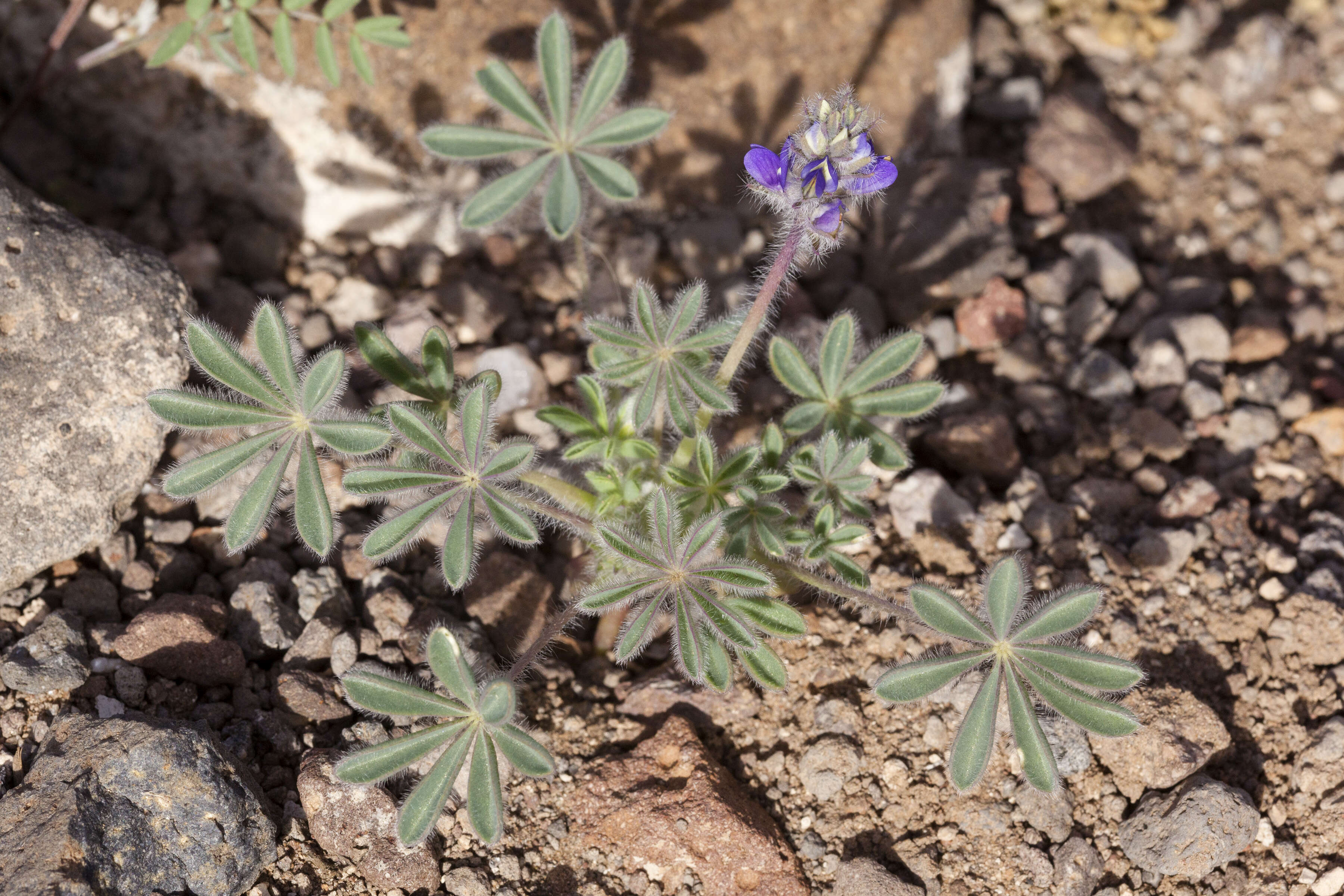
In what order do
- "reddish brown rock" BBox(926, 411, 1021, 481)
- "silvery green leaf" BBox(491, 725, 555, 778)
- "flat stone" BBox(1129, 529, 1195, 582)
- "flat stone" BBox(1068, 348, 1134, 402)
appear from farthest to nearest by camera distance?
"flat stone" BBox(1068, 348, 1134, 402)
"reddish brown rock" BBox(926, 411, 1021, 481)
"flat stone" BBox(1129, 529, 1195, 582)
"silvery green leaf" BBox(491, 725, 555, 778)

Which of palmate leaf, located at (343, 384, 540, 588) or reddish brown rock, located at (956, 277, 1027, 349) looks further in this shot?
reddish brown rock, located at (956, 277, 1027, 349)

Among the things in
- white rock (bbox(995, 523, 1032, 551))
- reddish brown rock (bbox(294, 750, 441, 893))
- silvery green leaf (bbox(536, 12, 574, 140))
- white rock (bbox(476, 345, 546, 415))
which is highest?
white rock (bbox(995, 523, 1032, 551))

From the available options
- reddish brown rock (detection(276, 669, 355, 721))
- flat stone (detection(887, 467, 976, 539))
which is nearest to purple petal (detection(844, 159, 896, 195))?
flat stone (detection(887, 467, 976, 539))

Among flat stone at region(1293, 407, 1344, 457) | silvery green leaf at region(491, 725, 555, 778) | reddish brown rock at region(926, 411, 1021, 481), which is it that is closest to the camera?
silvery green leaf at region(491, 725, 555, 778)

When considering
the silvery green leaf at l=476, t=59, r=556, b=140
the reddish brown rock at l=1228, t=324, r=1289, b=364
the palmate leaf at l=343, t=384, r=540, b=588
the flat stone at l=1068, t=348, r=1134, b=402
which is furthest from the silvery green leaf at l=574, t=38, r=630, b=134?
the reddish brown rock at l=1228, t=324, r=1289, b=364

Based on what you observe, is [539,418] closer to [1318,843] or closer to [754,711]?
[754,711]

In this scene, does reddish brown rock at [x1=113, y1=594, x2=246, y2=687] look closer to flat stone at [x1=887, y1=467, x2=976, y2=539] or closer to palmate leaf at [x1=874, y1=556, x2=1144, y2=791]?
palmate leaf at [x1=874, y1=556, x2=1144, y2=791]

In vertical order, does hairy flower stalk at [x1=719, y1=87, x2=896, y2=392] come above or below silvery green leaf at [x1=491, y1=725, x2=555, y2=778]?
above

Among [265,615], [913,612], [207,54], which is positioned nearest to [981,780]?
[913,612]

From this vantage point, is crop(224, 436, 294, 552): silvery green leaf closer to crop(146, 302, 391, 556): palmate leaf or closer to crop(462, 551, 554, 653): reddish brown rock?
crop(146, 302, 391, 556): palmate leaf
